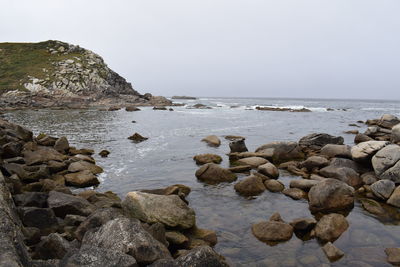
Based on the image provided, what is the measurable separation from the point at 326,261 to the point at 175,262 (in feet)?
14.6

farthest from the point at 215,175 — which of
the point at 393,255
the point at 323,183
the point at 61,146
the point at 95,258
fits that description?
the point at 61,146

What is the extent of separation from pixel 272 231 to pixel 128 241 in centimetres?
480

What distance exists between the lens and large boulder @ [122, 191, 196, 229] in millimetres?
9289

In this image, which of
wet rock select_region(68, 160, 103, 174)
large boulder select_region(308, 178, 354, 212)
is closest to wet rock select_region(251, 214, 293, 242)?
large boulder select_region(308, 178, 354, 212)

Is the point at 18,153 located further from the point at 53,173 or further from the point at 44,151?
the point at 53,173

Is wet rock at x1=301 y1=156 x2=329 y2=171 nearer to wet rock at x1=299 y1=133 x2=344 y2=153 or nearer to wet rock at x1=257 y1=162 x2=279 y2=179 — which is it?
wet rock at x1=257 y1=162 x2=279 y2=179

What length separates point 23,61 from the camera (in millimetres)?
91812

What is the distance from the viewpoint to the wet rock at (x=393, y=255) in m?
8.05

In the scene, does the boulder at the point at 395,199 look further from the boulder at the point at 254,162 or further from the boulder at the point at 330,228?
the boulder at the point at 254,162

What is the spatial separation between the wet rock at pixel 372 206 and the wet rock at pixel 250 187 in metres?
3.99

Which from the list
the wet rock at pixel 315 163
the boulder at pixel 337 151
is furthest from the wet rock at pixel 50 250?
the boulder at pixel 337 151

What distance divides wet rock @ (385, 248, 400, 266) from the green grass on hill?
8435 centimetres

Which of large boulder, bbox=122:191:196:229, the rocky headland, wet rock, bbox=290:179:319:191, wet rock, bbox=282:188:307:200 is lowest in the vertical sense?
wet rock, bbox=282:188:307:200

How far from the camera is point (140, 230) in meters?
7.04
